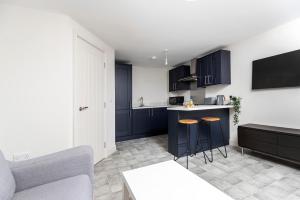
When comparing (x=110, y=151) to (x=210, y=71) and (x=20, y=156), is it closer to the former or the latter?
(x=20, y=156)

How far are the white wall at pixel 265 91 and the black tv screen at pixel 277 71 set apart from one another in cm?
12

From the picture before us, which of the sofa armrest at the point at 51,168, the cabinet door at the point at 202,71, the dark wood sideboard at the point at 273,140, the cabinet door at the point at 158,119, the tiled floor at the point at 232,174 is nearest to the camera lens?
the sofa armrest at the point at 51,168

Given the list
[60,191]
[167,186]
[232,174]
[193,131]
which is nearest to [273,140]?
[232,174]

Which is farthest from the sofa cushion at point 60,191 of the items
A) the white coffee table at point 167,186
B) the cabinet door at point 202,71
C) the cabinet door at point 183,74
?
the cabinet door at point 183,74

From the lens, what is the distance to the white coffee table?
97 centimetres

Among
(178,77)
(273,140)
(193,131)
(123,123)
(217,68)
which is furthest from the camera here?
(178,77)

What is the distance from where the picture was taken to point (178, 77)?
4684 mm

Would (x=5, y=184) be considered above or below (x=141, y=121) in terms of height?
above

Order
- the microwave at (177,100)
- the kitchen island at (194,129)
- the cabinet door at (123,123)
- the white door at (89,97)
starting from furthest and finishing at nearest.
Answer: the microwave at (177,100) < the cabinet door at (123,123) < the kitchen island at (194,129) < the white door at (89,97)

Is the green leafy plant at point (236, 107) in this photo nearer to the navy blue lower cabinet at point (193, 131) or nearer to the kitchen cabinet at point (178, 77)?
the navy blue lower cabinet at point (193, 131)

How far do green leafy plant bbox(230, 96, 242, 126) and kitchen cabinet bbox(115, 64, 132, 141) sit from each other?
2579mm

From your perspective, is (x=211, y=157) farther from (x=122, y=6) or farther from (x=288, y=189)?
(x=122, y=6)

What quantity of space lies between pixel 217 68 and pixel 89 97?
9.08 feet

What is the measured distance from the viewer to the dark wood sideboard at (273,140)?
206cm
